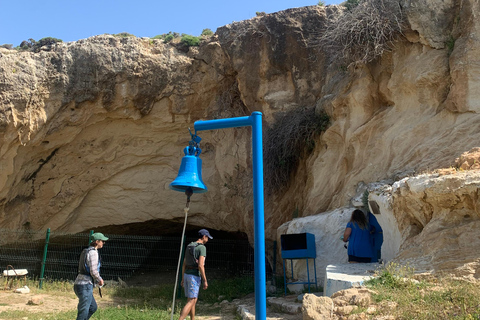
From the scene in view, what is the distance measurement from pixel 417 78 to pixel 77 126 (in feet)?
29.8

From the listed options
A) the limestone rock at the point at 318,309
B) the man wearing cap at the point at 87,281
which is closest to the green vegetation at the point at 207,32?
the man wearing cap at the point at 87,281

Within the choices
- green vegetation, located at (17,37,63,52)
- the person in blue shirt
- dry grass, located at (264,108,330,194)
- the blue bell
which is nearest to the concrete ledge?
the person in blue shirt

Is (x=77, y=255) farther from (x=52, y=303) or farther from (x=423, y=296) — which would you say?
(x=423, y=296)

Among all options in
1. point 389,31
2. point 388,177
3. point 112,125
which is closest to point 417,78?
point 389,31

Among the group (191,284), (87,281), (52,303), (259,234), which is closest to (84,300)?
(87,281)

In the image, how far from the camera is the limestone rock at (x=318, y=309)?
14.8 ft

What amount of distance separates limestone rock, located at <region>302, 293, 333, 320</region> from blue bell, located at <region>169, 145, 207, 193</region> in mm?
1556

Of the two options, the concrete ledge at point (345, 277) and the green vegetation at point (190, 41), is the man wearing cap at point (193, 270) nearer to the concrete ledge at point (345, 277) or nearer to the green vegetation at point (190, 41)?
the concrete ledge at point (345, 277)

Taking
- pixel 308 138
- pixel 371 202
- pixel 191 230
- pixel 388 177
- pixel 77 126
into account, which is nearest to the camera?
pixel 371 202

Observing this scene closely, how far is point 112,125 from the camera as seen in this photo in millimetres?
13633

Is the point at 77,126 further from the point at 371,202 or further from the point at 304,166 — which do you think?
the point at 371,202

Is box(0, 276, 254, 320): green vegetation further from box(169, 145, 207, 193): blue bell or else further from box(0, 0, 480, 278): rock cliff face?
box(169, 145, 207, 193): blue bell

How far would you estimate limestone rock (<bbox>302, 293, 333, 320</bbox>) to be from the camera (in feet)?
14.8

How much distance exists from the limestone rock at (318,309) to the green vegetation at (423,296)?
46 centimetres
